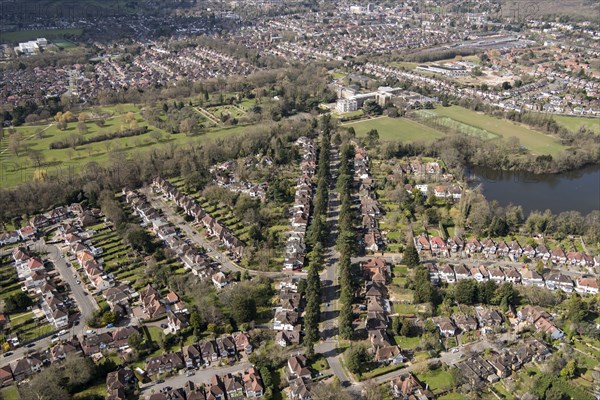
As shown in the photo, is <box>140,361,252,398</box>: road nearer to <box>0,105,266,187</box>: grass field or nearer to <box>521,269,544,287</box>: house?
<box>521,269,544,287</box>: house

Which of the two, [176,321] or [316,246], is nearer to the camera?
[176,321]

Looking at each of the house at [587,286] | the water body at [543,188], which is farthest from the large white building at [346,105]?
the house at [587,286]

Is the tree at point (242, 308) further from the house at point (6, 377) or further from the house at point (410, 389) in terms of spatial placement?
the house at point (6, 377)

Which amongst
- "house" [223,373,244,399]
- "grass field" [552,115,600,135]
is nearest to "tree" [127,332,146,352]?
"house" [223,373,244,399]

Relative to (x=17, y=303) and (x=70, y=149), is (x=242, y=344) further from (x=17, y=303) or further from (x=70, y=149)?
(x=70, y=149)

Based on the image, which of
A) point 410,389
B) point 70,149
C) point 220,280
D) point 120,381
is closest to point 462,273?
point 410,389

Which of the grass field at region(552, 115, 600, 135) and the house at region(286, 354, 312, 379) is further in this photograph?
the grass field at region(552, 115, 600, 135)

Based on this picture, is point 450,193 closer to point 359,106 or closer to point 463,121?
point 463,121
